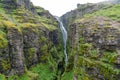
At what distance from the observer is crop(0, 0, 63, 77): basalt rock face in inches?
3158

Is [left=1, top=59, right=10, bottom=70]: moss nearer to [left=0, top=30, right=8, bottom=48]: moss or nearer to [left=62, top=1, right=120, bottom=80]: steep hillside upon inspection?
[left=0, top=30, right=8, bottom=48]: moss

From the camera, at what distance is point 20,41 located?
285 ft

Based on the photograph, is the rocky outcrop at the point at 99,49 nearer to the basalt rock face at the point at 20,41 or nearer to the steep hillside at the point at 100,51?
the steep hillside at the point at 100,51

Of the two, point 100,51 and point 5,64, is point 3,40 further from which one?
point 100,51

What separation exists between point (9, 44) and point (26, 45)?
14.3 meters

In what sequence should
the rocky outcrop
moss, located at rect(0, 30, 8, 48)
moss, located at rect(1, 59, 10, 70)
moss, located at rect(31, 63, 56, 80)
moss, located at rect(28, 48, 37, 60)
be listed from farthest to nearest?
moss, located at rect(28, 48, 37, 60), moss, located at rect(31, 63, 56, 80), moss, located at rect(0, 30, 8, 48), moss, located at rect(1, 59, 10, 70), the rocky outcrop

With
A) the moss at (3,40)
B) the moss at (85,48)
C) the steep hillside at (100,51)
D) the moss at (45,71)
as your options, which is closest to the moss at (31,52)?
the moss at (45,71)

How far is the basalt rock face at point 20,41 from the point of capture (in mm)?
80219

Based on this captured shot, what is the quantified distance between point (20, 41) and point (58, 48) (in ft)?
162

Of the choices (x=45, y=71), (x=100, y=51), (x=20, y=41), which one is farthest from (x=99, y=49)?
(x=45, y=71)

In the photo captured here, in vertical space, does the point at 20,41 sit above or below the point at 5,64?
above

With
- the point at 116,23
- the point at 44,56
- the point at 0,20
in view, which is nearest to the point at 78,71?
the point at 116,23

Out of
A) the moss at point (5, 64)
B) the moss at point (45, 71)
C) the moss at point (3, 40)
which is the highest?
the moss at point (3, 40)

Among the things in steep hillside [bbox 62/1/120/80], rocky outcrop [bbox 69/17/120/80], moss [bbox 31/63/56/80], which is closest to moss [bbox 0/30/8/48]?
moss [bbox 31/63/56/80]
